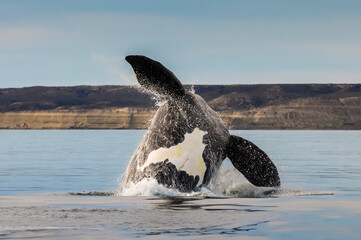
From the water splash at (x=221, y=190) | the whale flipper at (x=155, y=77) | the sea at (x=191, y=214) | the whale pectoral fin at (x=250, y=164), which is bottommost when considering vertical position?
the sea at (x=191, y=214)

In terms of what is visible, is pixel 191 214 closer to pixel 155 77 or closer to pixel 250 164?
pixel 155 77

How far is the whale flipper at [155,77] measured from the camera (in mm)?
14047

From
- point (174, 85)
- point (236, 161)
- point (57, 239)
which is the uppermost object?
point (174, 85)

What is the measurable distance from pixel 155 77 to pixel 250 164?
2828 millimetres

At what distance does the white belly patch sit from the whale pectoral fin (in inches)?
33.7

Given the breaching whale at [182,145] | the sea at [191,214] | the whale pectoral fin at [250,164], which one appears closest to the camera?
the sea at [191,214]

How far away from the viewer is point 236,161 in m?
15.2

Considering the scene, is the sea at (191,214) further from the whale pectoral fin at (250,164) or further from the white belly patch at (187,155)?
the white belly patch at (187,155)

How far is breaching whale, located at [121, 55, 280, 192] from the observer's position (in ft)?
46.5

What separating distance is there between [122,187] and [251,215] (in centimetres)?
473

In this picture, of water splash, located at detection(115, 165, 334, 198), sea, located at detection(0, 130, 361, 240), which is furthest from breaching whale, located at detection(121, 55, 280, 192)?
sea, located at detection(0, 130, 361, 240)

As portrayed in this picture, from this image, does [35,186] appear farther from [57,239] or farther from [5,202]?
[57,239]

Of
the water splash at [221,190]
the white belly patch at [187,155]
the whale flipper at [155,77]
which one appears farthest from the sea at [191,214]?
the whale flipper at [155,77]

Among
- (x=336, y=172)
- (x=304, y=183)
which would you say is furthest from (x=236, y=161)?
(x=336, y=172)
